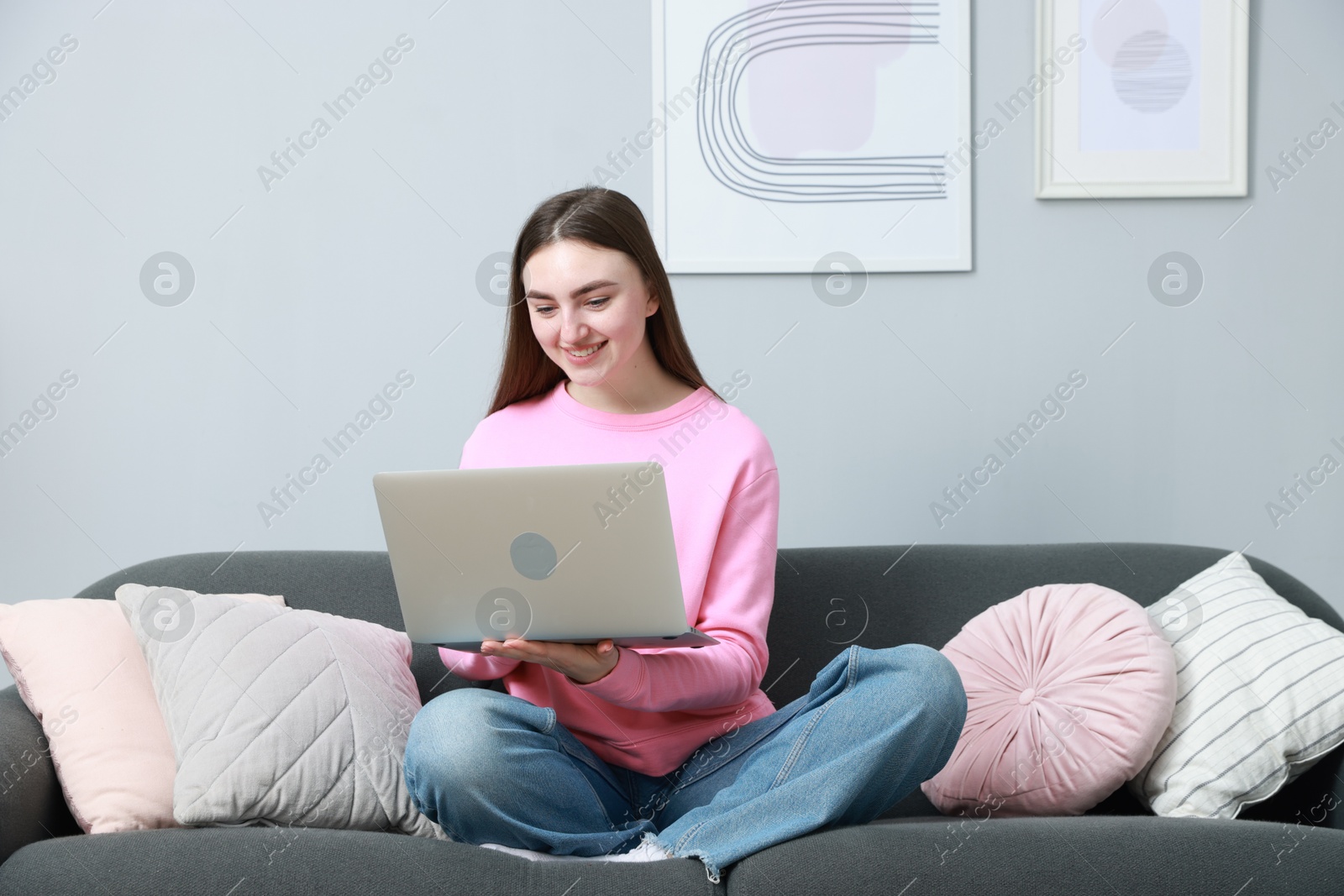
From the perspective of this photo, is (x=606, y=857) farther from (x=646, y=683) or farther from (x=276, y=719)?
(x=276, y=719)

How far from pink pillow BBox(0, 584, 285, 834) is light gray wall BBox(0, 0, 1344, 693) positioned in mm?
632

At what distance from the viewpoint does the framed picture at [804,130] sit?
2131 mm

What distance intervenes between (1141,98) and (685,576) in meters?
1.42

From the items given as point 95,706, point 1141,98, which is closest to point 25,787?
point 95,706

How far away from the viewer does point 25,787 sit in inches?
52.6

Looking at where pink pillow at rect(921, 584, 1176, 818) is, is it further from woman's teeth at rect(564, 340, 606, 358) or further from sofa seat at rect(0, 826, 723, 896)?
woman's teeth at rect(564, 340, 606, 358)

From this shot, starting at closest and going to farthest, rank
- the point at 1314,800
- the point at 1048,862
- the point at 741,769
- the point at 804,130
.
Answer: the point at 1048,862, the point at 741,769, the point at 1314,800, the point at 804,130

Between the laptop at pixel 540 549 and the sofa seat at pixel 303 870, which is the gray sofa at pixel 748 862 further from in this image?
the laptop at pixel 540 549

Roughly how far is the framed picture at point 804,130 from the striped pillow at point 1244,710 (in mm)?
928

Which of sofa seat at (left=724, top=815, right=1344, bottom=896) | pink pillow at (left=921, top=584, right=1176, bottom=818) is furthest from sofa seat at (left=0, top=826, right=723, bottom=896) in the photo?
pink pillow at (left=921, top=584, right=1176, bottom=818)

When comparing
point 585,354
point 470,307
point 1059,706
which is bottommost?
point 1059,706

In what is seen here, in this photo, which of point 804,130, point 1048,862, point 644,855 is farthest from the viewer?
point 804,130

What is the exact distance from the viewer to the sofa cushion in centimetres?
136

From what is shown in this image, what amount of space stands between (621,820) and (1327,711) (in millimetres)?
948
